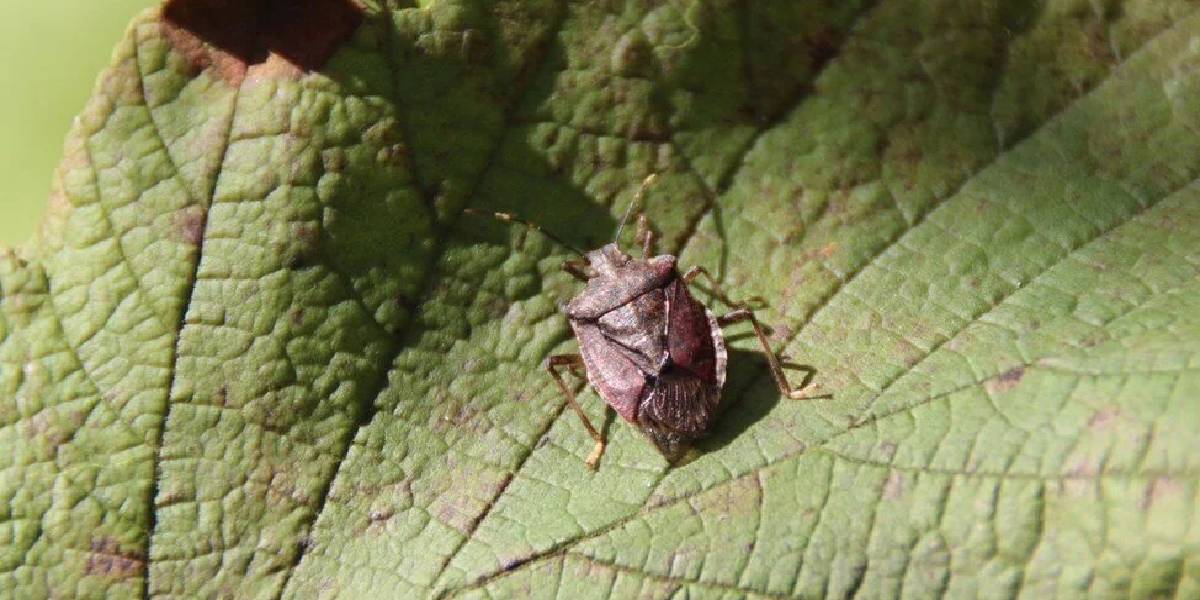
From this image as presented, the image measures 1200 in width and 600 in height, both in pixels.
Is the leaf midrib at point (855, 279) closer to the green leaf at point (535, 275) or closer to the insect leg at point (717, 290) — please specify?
the green leaf at point (535, 275)

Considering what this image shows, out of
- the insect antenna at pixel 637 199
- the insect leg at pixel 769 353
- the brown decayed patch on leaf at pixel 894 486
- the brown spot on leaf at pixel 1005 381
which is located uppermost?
the insect antenna at pixel 637 199

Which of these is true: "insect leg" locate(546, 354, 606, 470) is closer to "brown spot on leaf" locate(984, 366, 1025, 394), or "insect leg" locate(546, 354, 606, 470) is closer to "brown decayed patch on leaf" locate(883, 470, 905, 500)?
"brown decayed patch on leaf" locate(883, 470, 905, 500)

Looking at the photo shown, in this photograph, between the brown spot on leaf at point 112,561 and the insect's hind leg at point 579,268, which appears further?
the insect's hind leg at point 579,268

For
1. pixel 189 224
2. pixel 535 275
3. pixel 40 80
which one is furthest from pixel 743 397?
pixel 40 80

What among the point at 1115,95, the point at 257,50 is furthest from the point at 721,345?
the point at 257,50

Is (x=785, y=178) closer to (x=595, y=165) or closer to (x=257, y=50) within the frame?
(x=595, y=165)

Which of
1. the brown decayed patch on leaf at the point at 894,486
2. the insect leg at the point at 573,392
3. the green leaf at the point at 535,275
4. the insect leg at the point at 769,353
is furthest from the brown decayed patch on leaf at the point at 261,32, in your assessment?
the brown decayed patch on leaf at the point at 894,486
